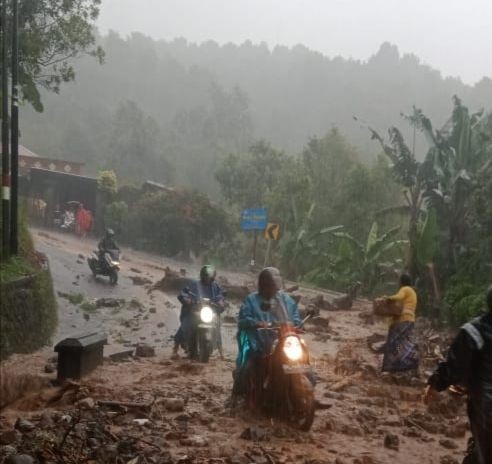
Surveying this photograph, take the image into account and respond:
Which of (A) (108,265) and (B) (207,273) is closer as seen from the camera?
(B) (207,273)

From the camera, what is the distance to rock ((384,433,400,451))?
21.0 ft

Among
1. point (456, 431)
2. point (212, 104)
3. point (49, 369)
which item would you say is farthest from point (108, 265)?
point (212, 104)

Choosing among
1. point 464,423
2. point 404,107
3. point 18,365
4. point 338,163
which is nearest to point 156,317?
point 18,365

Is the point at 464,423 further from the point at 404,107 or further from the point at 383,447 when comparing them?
the point at 404,107

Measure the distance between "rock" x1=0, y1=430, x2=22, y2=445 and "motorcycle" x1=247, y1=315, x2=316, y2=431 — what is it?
97.9 inches

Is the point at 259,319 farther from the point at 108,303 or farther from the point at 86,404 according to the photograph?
the point at 108,303

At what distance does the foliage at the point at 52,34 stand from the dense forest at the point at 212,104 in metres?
25.3

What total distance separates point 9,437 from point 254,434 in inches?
87.3

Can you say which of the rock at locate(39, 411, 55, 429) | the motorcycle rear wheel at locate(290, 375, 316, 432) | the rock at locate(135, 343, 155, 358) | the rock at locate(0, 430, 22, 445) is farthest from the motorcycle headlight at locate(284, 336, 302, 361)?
the rock at locate(135, 343, 155, 358)

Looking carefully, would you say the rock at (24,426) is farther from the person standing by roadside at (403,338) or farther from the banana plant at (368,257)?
the banana plant at (368,257)

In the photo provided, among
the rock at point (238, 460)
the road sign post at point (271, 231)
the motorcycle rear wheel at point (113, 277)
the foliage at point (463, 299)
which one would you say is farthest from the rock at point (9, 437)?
the road sign post at point (271, 231)

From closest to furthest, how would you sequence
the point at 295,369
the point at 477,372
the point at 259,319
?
1. the point at 477,372
2. the point at 295,369
3. the point at 259,319

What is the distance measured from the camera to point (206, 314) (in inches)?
391

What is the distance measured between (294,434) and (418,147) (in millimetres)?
64571
